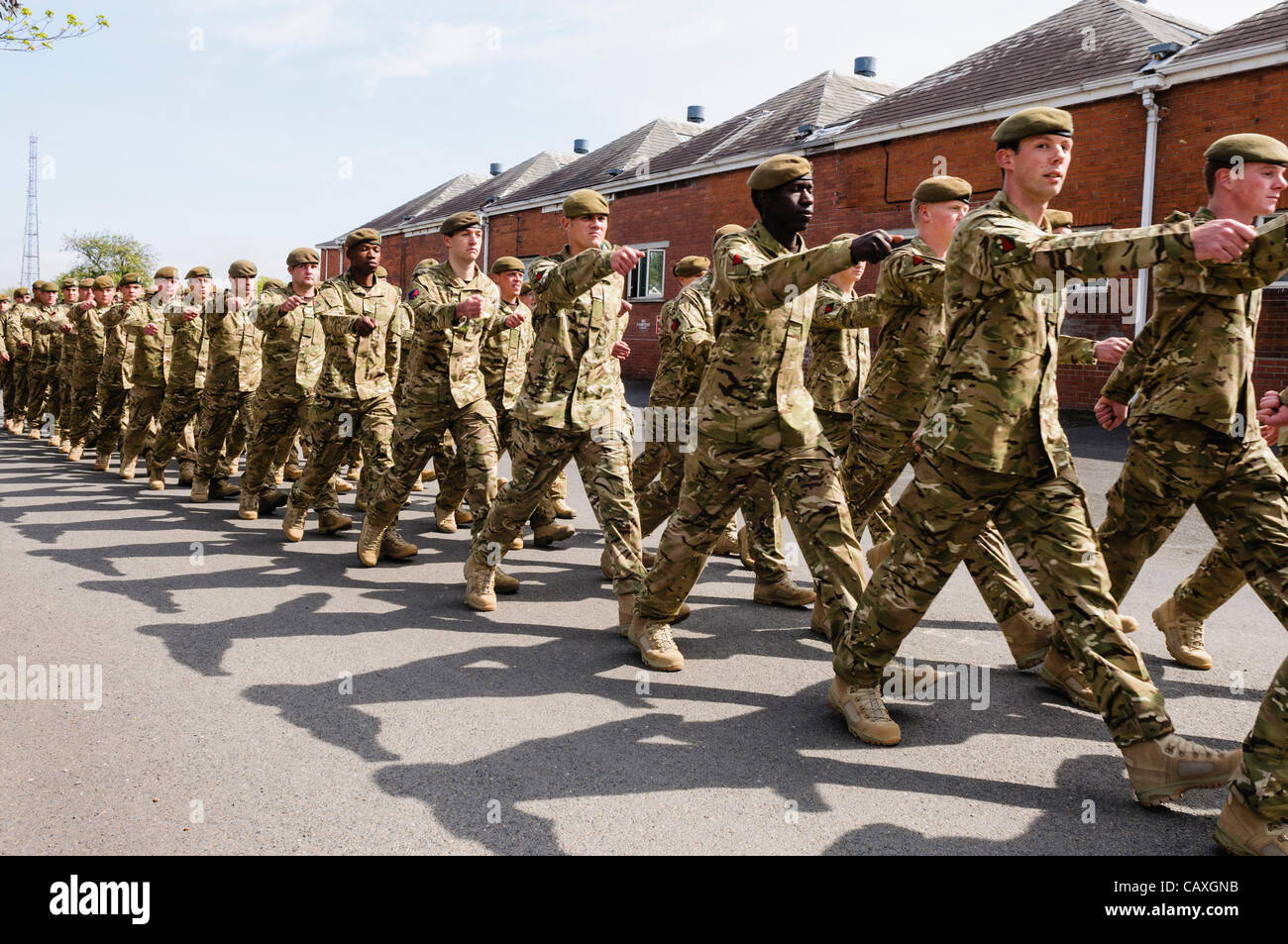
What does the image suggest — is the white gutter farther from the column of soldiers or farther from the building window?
the building window

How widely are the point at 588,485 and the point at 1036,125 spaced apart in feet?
9.63

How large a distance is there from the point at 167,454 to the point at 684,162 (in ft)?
49.8

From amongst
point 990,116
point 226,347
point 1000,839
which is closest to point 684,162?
point 990,116

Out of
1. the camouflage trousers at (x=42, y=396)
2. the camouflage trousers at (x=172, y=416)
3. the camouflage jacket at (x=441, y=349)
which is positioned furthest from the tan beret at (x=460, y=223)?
the camouflage trousers at (x=42, y=396)

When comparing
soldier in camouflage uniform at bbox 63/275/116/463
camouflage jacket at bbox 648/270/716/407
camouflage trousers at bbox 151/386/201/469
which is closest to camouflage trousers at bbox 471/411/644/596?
camouflage jacket at bbox 648/270/716/407

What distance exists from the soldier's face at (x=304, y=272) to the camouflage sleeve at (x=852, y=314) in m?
4.86

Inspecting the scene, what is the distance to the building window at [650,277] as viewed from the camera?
23620 millimetres

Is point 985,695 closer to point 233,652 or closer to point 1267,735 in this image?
point 1267,735

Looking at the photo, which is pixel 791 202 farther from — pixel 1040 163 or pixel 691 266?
pixel 691 266

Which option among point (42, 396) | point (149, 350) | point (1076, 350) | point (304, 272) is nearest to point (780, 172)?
point (1076, 350)

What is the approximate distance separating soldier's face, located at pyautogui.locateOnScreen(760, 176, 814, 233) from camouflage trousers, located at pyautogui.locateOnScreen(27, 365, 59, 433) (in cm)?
1502

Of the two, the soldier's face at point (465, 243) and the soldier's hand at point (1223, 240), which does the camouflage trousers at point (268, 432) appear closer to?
the soldier's face at point (465, 243)

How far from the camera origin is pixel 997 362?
3529mm

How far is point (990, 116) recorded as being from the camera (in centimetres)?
1564
